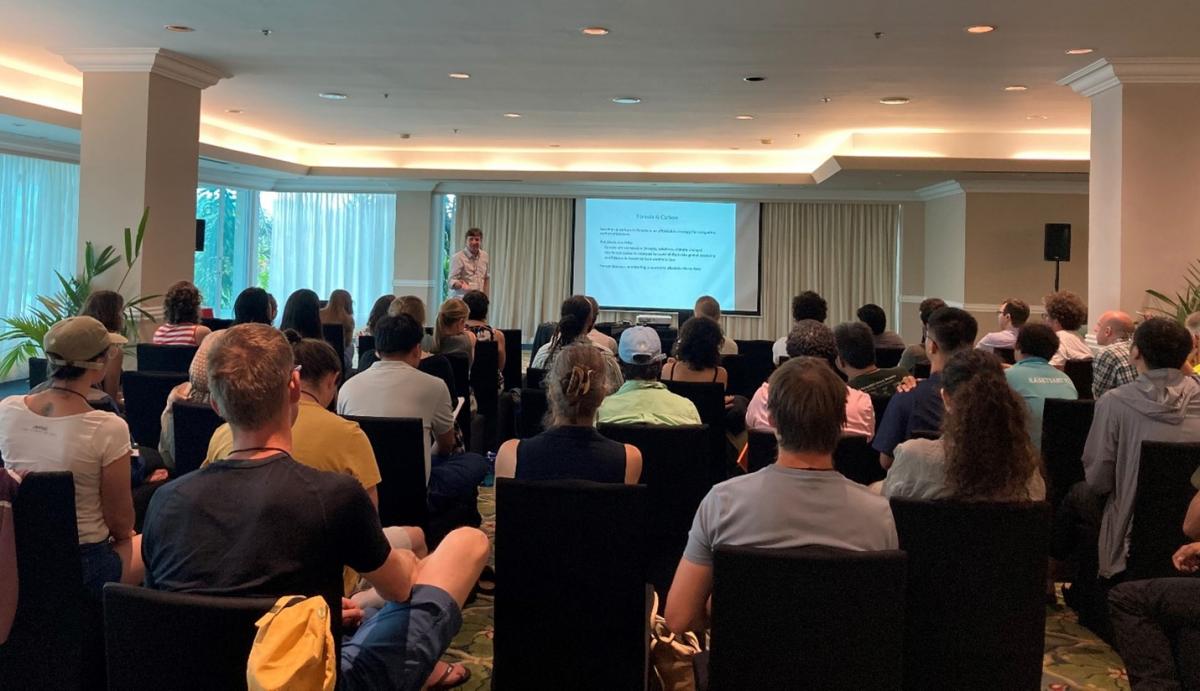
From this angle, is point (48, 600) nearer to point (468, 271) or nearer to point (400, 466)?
point (400, 466)

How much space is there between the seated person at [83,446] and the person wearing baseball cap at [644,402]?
160cm

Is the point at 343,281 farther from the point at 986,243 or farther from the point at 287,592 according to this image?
the point at 287,592

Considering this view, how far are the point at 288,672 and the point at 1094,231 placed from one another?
23.1ft

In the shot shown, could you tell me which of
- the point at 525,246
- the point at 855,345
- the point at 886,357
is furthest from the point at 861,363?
the point at 525,246

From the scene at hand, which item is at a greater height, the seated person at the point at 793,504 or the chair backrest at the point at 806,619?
the seated person at the point at 793,504

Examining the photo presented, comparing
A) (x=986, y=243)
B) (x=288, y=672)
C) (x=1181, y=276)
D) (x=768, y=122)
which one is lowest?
(x=288, y=672)

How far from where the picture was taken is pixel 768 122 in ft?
31.5

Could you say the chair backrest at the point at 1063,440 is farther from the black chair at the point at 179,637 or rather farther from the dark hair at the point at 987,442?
the black chair at the point at 179,637

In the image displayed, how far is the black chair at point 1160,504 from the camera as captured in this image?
2916mm

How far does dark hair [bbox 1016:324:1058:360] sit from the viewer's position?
3.99 m

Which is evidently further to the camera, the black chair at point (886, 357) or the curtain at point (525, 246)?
the curtain at point (525, 246)

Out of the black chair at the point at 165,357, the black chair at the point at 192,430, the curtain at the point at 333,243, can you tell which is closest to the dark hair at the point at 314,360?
the black chair at the point at 192,430

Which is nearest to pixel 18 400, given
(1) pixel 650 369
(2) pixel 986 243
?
(1) pixel 650 369

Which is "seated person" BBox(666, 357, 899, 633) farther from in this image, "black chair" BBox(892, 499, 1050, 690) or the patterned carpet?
the patterned carpet
